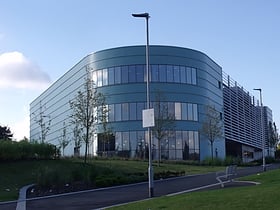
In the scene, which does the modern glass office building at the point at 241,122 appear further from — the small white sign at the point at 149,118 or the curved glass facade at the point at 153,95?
the small white sign at the point at 149,118

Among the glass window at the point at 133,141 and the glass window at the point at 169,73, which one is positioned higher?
the glass window at the point at 169,73

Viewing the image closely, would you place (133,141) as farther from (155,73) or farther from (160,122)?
(160,122)

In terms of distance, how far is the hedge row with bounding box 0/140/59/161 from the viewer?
36500mm

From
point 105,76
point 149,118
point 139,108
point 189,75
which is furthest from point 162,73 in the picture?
point 149,118

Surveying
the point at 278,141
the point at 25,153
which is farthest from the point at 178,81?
the point at 278,141

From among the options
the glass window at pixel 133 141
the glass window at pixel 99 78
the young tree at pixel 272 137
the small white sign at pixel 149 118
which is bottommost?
the small white sign at pixel 149 118

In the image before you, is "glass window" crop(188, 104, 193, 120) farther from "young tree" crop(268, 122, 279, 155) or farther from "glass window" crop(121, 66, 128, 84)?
"young tree" crop(268, 122, 279, 155)

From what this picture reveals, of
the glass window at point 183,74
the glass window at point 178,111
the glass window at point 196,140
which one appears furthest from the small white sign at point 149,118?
the glass window at point 196,140

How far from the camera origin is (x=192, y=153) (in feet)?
214

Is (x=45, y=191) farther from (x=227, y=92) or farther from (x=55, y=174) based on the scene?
(x=227, y=92)

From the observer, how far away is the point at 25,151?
3803 cm

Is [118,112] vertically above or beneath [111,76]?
beneath

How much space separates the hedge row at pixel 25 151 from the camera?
120 ft

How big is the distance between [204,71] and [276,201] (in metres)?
58.4
